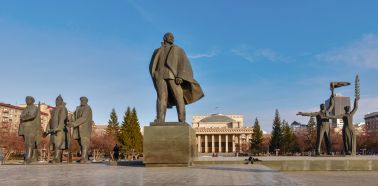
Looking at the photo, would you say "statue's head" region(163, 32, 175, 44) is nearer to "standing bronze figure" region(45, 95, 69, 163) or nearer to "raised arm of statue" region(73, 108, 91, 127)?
"raised arm of statue" region(73, 108, 91, 127)

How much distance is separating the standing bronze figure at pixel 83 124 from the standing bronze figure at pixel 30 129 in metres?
1.65

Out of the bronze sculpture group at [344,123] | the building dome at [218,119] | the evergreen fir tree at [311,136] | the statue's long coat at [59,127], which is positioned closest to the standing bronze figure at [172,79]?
the statue's long coat at [59,127]

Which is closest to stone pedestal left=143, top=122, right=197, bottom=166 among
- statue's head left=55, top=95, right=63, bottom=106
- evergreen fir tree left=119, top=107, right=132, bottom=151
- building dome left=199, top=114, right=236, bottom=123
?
statue's head left=55, top=95, right=63, bottom=106

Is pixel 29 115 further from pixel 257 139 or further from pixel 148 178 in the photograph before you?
pixel 257 139

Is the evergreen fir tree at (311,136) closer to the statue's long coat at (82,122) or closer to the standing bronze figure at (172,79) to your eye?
the statue's long coat at (82,122)

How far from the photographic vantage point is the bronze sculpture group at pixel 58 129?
1650cm

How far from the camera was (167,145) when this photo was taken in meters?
12.1

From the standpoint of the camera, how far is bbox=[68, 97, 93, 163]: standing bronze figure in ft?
53.7

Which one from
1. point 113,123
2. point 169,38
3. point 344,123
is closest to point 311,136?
point 113,123

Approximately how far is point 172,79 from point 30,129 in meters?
7.72

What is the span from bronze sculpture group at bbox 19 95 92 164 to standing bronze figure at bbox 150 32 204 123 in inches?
201

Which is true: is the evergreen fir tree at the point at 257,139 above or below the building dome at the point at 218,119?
below

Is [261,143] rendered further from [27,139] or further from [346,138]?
[27,139]

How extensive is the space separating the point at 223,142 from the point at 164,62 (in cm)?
15249
